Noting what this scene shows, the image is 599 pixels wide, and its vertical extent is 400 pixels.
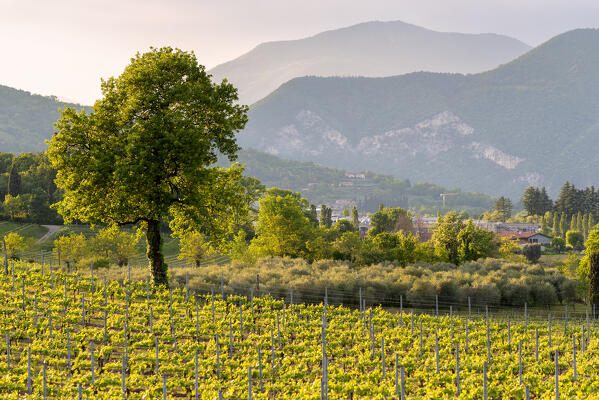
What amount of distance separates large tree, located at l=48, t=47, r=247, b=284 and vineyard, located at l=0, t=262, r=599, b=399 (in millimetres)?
4066

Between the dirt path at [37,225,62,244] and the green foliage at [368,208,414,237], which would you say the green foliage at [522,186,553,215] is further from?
the dirt path at [37,225,62,244]

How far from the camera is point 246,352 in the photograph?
2042 centimetres

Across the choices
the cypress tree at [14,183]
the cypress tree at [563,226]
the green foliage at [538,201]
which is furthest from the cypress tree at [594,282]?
the green foliage at [538,201]

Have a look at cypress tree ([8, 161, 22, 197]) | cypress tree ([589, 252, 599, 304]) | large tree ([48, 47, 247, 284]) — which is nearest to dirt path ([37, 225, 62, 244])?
cypress tree ([8, 161, 22, 197])

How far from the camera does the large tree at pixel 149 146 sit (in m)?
27.4

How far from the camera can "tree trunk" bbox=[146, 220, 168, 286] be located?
30.4 metres

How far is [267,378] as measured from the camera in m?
17.9

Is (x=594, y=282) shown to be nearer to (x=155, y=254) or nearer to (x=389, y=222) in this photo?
(x=155, y=254)

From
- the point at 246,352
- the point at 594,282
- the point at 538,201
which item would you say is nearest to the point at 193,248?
the point at 594,282

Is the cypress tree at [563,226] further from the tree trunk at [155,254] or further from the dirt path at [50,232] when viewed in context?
the tree trunk at [155,254]

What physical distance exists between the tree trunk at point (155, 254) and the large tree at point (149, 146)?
0.08 m

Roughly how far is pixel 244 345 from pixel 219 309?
15.3 feet

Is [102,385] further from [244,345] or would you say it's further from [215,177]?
[215,177]

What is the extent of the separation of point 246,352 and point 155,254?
1196cm
